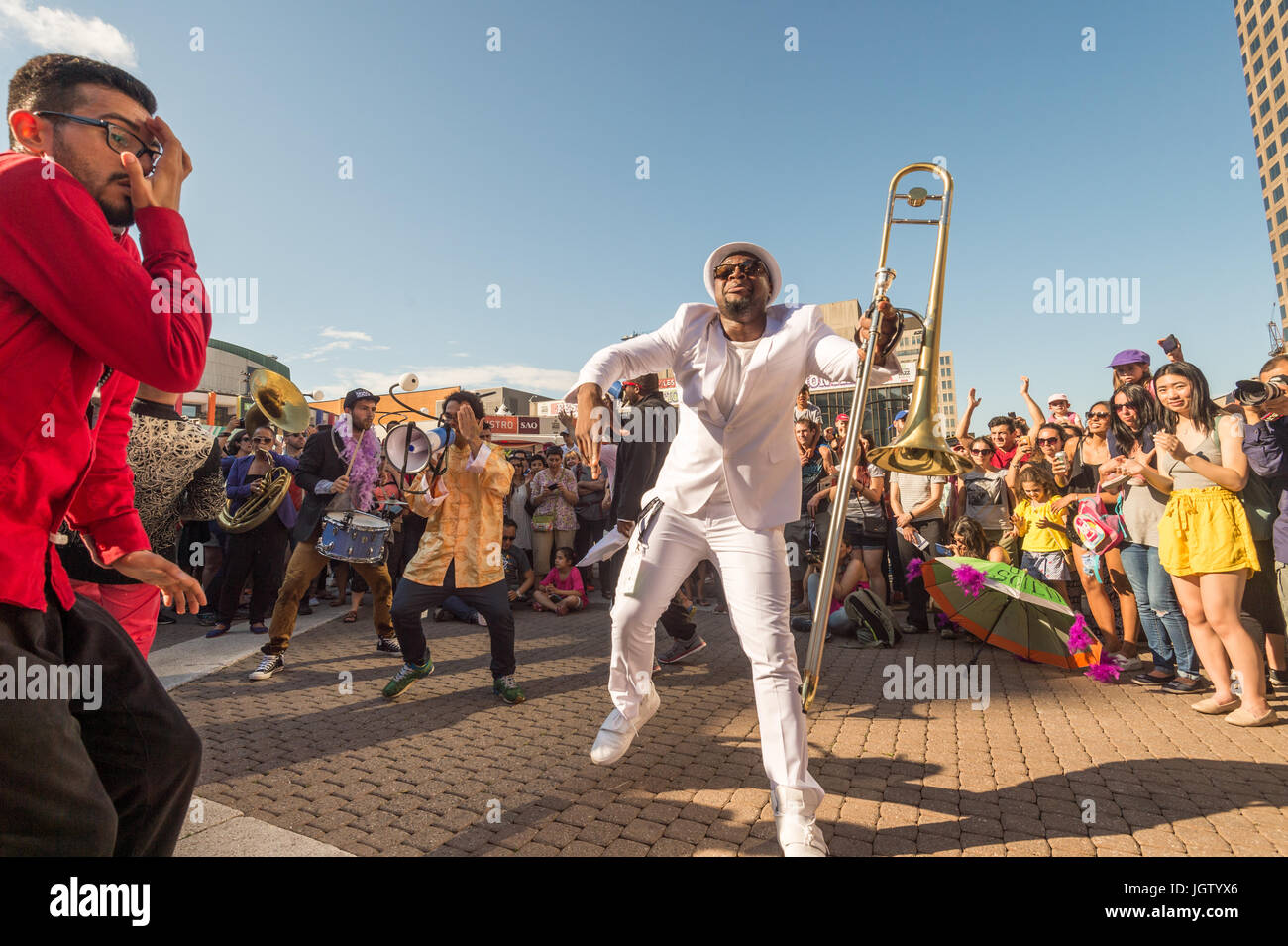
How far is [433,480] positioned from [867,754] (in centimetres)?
359

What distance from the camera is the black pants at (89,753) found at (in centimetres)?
136

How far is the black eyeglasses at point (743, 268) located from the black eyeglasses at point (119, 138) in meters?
2.43

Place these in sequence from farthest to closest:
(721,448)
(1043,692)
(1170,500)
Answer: (1043,692), (1170,500), (721,448)

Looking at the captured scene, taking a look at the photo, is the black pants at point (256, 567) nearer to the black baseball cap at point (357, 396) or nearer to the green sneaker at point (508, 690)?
the black baseball cap at point (357, 396)

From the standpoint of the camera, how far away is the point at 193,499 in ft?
14.8

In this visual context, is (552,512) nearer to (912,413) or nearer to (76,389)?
(912,413)

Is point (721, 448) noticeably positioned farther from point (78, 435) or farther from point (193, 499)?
point (193, 499)

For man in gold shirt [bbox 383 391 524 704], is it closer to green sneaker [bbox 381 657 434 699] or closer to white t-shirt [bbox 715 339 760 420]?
green sneaker [bbox 381 657 434 699]

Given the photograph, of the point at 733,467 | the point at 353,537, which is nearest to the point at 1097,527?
the point at 733,467

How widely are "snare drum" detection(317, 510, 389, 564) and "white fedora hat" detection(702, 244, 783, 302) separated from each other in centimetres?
410

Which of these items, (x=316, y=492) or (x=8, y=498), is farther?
(x=316, y=492)

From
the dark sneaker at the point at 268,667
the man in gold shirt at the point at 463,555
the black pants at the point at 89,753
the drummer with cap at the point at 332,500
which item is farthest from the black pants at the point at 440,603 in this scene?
the black pants at the point at 89,753

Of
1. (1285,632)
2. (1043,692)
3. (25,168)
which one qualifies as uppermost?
(25,168)
